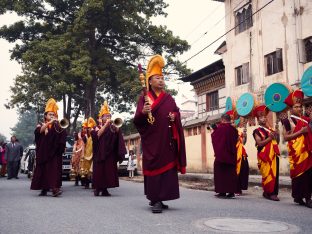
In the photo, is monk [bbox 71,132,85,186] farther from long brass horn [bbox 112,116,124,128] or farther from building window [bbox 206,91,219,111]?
building window [bbox 206,91,219,111]

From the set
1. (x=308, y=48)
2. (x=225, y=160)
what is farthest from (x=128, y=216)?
(x=308, y=48)

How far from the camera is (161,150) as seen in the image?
5.59m

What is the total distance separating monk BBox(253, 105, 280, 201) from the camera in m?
7.36

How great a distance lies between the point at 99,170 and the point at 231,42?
14091 mm

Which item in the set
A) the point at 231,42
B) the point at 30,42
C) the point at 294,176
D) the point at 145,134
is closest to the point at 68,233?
the point at 145,134

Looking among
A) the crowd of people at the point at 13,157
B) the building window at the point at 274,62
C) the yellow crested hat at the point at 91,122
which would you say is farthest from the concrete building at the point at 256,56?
the crowd of people at the point at 13,157

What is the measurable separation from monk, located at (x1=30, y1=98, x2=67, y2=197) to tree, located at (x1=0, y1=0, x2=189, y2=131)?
1204 centimetres

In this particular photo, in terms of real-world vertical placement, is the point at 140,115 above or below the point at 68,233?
above

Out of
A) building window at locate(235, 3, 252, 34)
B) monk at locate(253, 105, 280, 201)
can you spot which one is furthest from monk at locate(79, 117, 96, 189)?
building window at locate(235, 3, 252, 34)

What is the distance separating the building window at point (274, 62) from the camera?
16719mm

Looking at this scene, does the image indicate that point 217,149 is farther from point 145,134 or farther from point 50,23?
point 50,23

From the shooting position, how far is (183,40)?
23.6 meters

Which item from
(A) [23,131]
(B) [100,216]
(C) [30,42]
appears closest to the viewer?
(B) [100,216]

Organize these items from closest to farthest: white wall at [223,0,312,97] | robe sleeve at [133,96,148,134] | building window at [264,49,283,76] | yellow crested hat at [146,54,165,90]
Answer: robe sleeve at [133,96,148,134]
yellow crested hat at [146,54,165,90]
white wall at [223,0,312,97]
building window at [264,49,283,76]
